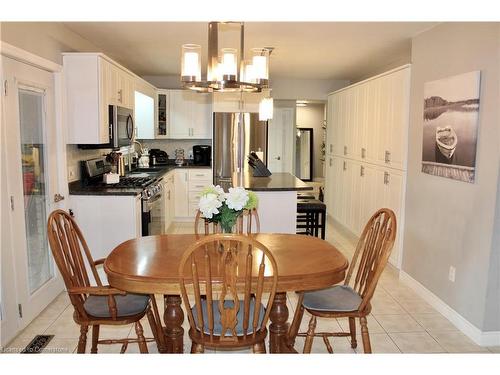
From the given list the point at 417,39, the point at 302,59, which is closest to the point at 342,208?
the point at 302,59

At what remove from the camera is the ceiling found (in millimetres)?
3795

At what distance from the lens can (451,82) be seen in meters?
3.30

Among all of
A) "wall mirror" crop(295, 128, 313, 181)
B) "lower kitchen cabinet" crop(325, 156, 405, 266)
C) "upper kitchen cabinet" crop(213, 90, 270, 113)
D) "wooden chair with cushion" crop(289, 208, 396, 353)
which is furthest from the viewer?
"wall mirror" crop(295, 128, 313, 181)

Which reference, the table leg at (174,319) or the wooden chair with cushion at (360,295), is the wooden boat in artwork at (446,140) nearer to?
the wooden chair with cushion at (360,295)

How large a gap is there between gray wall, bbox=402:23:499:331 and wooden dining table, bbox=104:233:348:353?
3.77ft

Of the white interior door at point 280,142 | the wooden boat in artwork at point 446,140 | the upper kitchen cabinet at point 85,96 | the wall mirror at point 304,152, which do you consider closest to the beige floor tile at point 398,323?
the wooden boat in artwork at point 446,140

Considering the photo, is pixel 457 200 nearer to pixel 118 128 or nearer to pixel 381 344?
pixel 381 344

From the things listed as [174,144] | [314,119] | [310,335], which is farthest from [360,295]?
[314,119]

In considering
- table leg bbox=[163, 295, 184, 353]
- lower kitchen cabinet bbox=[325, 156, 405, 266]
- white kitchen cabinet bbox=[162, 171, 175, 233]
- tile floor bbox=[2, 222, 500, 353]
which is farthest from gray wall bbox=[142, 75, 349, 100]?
table leg bbox=[163, 295, 184, 353]

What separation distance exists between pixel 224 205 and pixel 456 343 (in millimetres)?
1893

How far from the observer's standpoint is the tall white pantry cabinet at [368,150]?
430 cm

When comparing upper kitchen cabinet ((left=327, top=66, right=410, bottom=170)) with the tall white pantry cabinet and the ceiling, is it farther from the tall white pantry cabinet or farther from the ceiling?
the ceiling

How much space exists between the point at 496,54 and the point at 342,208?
3814 mm
